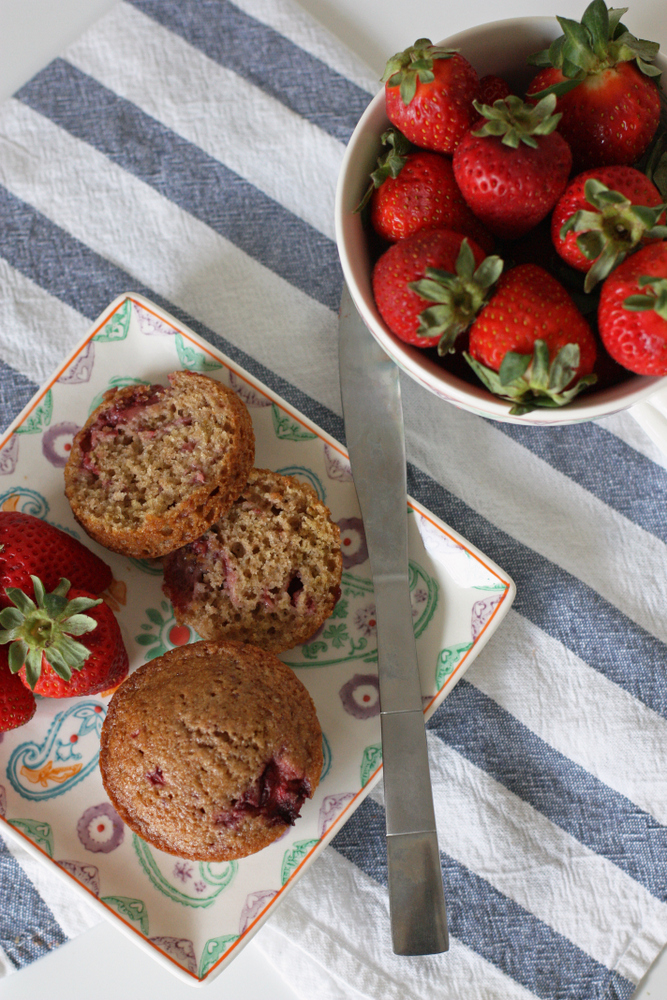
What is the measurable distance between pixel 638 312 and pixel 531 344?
122 millimetres

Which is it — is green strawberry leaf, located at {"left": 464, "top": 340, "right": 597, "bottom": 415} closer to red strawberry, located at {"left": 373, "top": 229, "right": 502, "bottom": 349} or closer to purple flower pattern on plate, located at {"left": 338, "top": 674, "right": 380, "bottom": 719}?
red strawberry, located at {"left": 373, "top": 229, "right": 502, "bottom": 349}

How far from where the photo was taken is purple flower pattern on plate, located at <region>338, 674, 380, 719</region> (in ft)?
4.26

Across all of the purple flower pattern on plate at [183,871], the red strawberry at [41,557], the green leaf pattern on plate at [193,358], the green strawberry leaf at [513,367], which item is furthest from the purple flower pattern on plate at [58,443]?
the green strawberry leaf at [513,367]

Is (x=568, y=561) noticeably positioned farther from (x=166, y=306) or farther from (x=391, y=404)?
(x=166, y=306)

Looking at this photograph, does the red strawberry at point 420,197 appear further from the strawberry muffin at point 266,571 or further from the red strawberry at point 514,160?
the strawberry muffin at point 266,571

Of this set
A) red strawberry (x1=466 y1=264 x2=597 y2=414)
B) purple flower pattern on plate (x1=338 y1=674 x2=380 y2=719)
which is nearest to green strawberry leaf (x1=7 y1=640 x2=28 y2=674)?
purple flower pattern on plate (x1=338 y1=674 x2=380 y2=719)

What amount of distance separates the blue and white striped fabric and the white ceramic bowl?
1.45ft

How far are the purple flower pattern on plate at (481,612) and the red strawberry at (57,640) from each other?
0.62 m

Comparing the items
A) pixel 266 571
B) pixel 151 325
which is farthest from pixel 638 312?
pixel 151 325

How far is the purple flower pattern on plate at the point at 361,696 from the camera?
1298 mm

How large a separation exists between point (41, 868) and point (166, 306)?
43.2 inches

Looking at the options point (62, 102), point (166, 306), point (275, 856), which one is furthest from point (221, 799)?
point (62, 102)

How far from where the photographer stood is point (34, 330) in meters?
1.45

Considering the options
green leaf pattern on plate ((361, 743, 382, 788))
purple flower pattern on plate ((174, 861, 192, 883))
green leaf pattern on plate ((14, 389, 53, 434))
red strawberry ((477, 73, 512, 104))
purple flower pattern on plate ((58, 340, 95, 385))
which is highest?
red strawberry ((477, 73, 512, 104))
